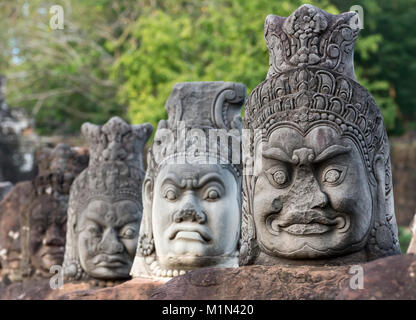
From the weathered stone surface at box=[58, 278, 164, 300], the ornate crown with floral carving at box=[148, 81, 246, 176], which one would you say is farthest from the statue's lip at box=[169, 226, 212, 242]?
the ornate crown with floral carving at box=[148, 81, 246, 176]

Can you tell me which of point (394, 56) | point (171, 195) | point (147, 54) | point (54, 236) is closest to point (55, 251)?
point (54, 236)

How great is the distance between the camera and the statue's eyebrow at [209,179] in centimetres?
717

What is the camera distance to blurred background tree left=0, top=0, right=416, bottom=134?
1820 centimetres

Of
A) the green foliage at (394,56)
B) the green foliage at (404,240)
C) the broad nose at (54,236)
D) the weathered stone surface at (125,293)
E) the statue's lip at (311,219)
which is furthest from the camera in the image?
the green foliage at (394,56)

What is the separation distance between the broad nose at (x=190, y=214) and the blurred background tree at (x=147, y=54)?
9.91 m

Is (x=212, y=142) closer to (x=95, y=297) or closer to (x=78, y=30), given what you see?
(x=95, y=297)

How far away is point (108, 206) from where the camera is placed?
28.7 ft

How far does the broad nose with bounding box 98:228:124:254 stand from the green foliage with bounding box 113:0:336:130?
8.93 m

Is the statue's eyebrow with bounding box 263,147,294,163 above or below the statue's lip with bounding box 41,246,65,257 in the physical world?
above

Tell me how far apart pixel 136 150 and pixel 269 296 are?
437 cm

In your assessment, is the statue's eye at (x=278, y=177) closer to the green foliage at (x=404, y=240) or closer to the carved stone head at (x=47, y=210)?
the carved stone head at (x=47, y=210)

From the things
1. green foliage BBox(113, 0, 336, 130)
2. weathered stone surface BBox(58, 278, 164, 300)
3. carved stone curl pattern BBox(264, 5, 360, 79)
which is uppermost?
green foliage BBox(113, 0, 336, 130)

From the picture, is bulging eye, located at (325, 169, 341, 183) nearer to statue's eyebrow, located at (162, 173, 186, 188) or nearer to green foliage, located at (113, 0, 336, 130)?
statue's eyebrow, located at (162, 173, 186, 188)

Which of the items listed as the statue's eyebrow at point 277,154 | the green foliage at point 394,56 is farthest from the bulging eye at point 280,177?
the green foliage at point 394,56
